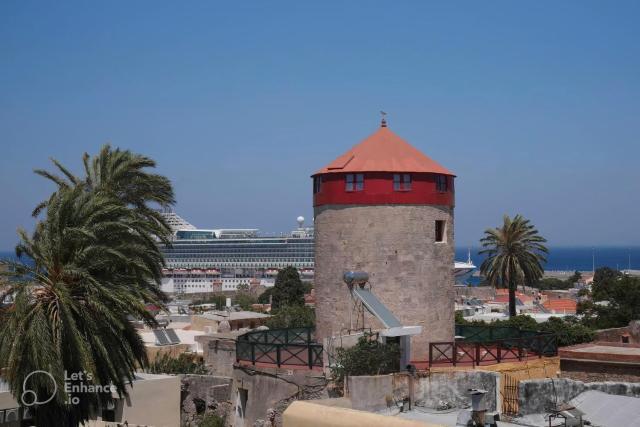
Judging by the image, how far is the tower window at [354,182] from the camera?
24172 millimetres

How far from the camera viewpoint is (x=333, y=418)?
1459 cm

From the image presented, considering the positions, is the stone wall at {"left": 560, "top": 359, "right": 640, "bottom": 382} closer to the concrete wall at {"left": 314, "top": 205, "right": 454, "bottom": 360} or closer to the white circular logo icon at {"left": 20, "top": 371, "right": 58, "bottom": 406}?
the concrete wall at {"left": 314, "top": 205, "right": 454, "bottom": 360}

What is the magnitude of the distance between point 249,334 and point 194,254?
15295cm

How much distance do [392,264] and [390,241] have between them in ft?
2.18

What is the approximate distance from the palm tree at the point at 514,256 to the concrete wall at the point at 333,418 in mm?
29084

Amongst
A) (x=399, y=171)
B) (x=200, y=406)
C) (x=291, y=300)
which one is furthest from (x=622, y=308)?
(x=291, y=300)

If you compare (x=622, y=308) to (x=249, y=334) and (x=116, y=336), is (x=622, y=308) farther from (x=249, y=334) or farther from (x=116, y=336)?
(x=116, y=336)

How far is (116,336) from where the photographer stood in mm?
16062

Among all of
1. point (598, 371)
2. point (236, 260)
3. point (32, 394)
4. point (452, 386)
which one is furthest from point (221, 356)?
point (236, 260)

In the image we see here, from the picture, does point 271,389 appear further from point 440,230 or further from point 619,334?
point 619,334

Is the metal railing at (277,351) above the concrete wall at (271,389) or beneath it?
above

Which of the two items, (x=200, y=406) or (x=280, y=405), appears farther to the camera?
(x=200, y=406)

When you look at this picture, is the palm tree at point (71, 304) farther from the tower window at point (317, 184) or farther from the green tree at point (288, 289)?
the green tree at point (288, 289)

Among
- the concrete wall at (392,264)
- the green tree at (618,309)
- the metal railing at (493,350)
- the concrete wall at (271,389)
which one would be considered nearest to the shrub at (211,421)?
the concrete wall at (271,389)
